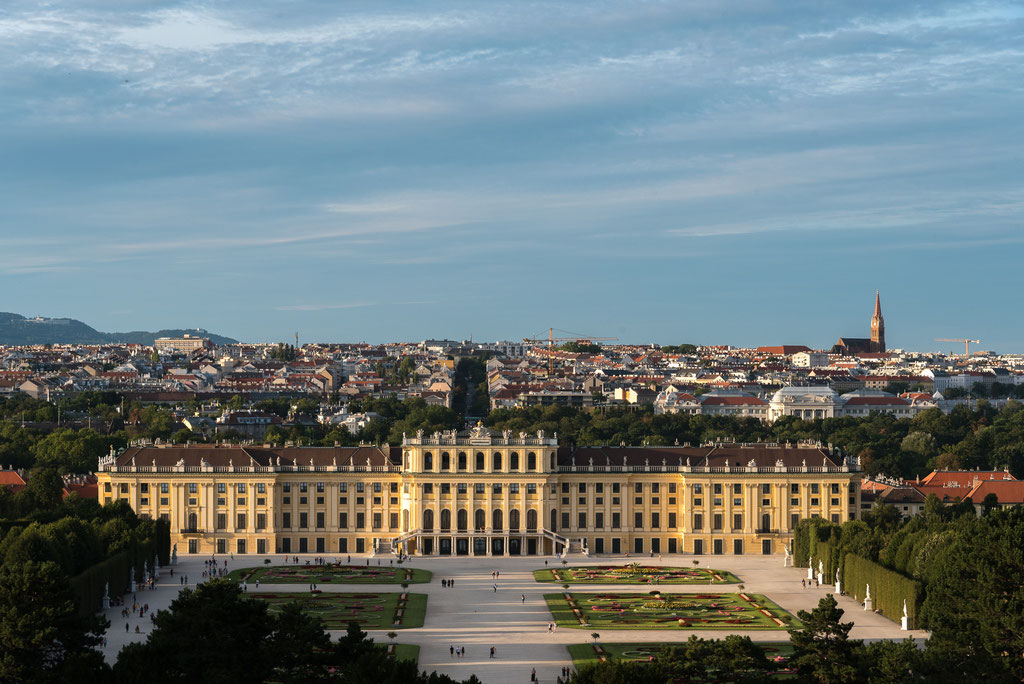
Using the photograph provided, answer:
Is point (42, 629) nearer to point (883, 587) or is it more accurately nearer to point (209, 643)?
point (209, 643)

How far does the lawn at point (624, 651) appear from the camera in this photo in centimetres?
7700

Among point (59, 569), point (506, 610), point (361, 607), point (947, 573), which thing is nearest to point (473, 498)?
point (506, 610)

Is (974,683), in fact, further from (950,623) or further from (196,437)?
(196,437)

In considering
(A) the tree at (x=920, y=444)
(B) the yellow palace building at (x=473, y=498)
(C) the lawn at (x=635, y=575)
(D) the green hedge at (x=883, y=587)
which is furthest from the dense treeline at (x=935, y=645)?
(A) the tree at (x=920, y=444)

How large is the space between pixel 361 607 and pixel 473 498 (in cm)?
3186

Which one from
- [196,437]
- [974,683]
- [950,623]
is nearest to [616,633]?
[950,623]

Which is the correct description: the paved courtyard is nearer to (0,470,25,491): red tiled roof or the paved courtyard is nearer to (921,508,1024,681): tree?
(921,508,1024,681): tree

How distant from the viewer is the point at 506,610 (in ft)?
308

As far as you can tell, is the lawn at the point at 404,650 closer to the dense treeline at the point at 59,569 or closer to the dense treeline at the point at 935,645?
the dense treeline at the point at 935,645

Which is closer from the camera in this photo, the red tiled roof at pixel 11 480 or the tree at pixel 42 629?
the tree at pixel 42 629

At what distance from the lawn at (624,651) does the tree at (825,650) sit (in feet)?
14.8

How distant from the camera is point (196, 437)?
16900cm

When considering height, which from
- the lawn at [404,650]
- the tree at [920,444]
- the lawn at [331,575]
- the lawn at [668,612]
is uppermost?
the tree at [920,444]

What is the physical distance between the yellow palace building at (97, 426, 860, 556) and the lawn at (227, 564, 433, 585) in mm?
10961
